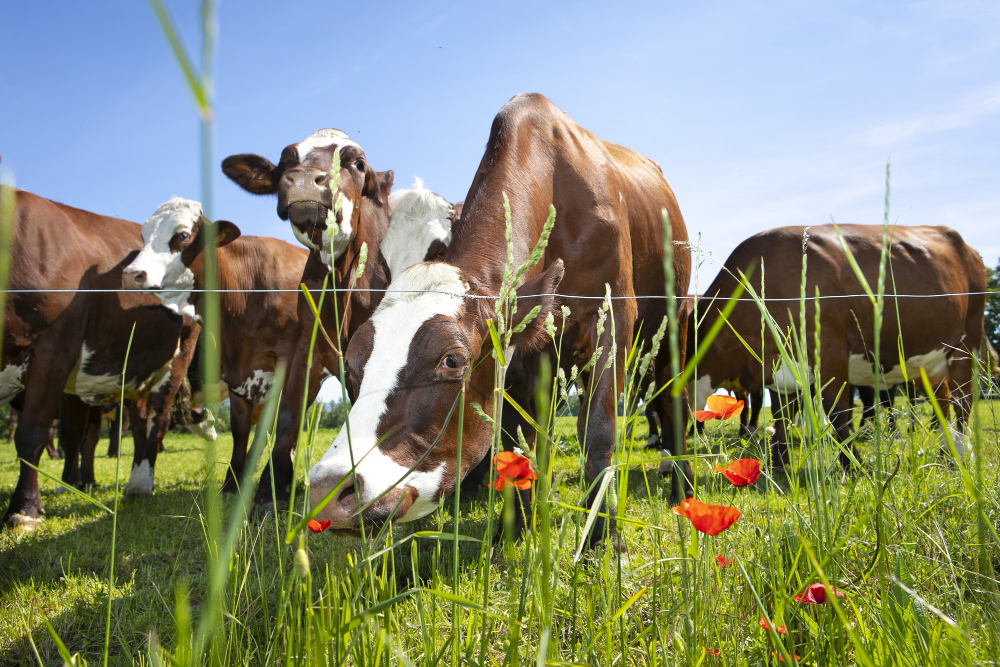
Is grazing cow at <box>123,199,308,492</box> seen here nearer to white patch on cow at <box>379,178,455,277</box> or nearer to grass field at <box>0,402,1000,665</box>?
white patch on cow at <box>379,178,455,277</box>

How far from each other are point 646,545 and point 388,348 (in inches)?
58.0

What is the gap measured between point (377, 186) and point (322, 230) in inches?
44.8

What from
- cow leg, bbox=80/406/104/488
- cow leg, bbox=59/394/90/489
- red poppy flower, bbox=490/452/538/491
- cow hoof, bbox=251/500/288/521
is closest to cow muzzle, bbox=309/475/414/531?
red poppy flower, bbox=490/452/538/491

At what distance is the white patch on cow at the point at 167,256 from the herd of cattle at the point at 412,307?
21 mm

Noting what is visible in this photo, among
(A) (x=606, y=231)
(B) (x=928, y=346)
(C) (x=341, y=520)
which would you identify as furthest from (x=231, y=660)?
(B) (x=928, y=346)

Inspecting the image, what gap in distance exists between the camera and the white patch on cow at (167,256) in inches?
205

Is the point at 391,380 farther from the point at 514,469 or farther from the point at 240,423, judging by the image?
the point at 240,423

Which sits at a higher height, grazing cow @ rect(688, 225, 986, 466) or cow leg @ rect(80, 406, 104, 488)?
grazing cow @ rect(688, 225, 986, 466)

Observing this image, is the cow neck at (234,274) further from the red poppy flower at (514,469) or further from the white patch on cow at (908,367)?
the white patch on cow at (908,367)

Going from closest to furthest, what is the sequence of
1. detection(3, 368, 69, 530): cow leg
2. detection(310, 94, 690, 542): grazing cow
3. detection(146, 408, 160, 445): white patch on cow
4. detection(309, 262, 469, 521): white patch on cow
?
detection(309, 262, 469, 521): white patch on cow < detection(310, 94, 690, 542): grazing cow < detection(3, 368, 69, 530): cow leg < detection(146, 408, 160, 445): white patch on cow

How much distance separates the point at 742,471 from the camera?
4.39 ft

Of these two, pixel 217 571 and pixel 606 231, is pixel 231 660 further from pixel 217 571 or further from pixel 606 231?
pixel 606 231

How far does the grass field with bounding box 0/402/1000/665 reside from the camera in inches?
41.6

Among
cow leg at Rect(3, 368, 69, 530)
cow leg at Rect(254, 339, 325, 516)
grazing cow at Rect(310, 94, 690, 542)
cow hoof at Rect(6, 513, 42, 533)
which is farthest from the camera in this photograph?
cow leg at Rect(254, 339, 325, 516)
